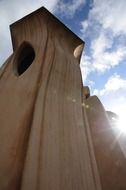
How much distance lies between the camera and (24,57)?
3.36ft

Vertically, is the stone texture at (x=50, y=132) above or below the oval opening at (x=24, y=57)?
below

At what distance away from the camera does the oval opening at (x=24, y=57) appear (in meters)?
0.97

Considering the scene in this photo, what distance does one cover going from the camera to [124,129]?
3.41ft

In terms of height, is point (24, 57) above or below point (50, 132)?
above

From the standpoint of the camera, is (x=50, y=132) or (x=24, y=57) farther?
(x=24, y=57)

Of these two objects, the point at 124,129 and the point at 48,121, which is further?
the point at 124,129

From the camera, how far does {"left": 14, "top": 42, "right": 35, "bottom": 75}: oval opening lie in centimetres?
97

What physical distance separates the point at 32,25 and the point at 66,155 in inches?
31.9

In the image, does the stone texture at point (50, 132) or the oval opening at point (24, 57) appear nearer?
the stone texture at point (50, 132)

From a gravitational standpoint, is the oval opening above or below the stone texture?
above

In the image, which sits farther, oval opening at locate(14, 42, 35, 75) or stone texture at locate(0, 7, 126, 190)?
oval opening at locate(14, 42, 35, 75)

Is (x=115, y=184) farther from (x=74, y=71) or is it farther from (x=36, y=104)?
(x=74, y=71)

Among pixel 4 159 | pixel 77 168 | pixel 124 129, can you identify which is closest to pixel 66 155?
pixel 77 168

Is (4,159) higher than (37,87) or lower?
lower
